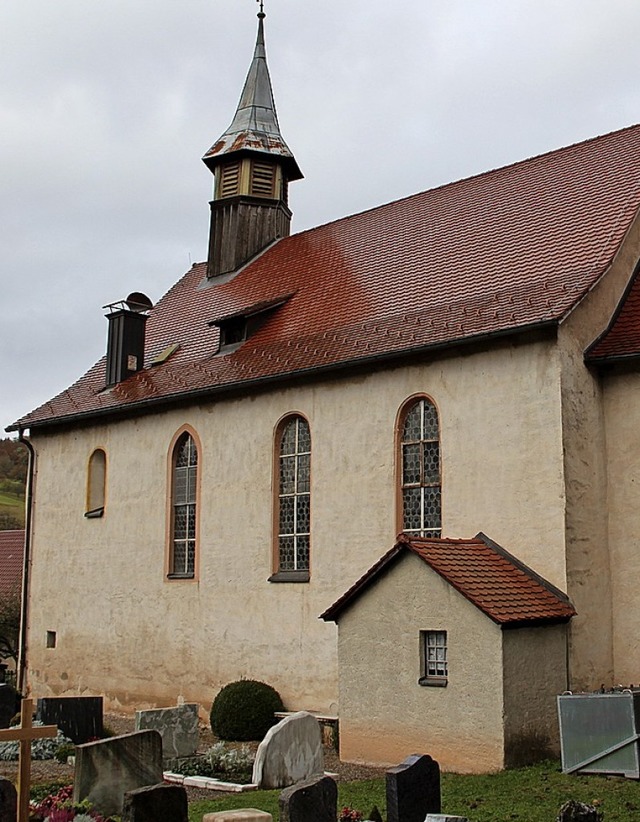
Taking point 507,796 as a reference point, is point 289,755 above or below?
above

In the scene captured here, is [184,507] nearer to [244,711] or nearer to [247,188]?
[244,711]

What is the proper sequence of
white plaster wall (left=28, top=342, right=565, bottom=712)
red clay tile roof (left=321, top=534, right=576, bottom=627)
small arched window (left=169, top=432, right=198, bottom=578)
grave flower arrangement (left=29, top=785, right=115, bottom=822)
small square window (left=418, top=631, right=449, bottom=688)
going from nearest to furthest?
grave flower arrangement (left=29, top=785, right=115, bottom=822) < red clay tile roof (left=321, top=534, right=576, bottom=627) < small square window (left=418, top=631, right=449, bottom=688) < white plaster wall (left=28, top=342, right=565, bottom=712) < small arched window (left=169, top=432, right=198, bottom=578)

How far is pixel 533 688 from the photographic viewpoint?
40.7 ft

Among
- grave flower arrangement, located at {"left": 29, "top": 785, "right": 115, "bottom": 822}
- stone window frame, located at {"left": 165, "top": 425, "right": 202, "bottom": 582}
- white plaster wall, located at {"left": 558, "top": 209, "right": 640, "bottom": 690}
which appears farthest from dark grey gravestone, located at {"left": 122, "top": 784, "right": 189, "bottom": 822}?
stone window frame, located at {"left": 165, "top": 425, "right": 202, "bottom": 582}

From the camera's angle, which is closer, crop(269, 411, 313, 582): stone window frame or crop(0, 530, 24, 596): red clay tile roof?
crop(269, 411, 313, 582): stone window frame

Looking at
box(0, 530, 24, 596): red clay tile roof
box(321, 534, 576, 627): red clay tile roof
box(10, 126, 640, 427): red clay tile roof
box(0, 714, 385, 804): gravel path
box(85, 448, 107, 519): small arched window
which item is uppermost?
box(10, 126, 640, 427): red clay tile roof

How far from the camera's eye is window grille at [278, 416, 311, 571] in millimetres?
16688

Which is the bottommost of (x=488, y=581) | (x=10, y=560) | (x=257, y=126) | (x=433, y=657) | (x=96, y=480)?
(x=433, y=657)

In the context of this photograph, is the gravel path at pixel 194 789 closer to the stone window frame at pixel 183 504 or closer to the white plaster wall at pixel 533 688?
the white plaster wall at pixel 533 688

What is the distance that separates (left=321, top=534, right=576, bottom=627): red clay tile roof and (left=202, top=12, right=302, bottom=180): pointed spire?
13754 millimetres

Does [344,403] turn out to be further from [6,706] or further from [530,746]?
[6,706]

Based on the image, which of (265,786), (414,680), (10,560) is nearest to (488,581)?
(414,680)

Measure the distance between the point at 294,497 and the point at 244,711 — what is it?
11.1 feet

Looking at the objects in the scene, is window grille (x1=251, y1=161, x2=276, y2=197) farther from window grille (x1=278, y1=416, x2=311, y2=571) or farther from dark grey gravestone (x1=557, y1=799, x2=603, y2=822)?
dark grey gravestone (x1=557, y1=799, x2=603, y2=822)
